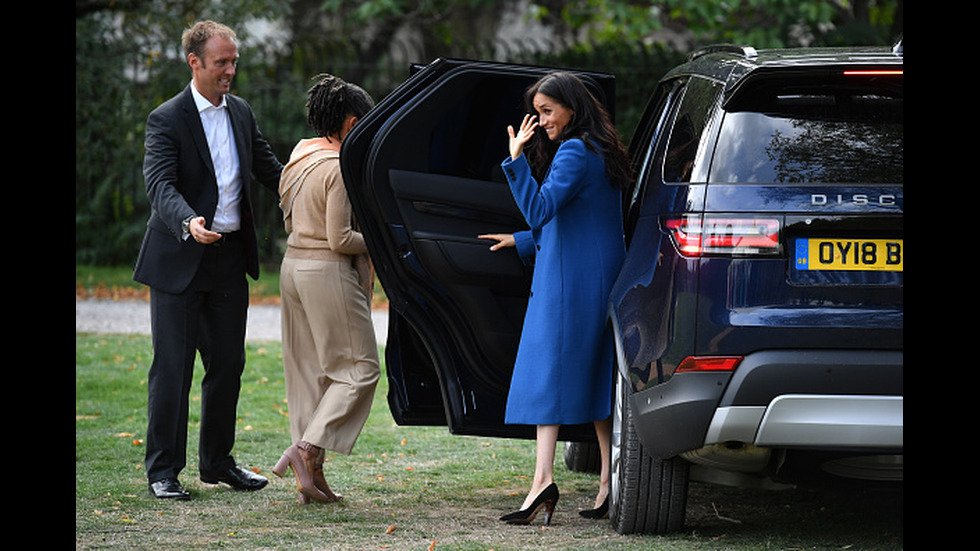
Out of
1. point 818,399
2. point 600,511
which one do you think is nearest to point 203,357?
point 600,511

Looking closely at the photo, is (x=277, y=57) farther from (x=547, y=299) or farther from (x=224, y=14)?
(x=547, y=299)

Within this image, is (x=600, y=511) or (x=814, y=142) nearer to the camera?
(x=814, y=142)

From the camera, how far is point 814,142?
411cm

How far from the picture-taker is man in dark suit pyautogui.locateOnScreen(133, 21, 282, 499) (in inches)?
226

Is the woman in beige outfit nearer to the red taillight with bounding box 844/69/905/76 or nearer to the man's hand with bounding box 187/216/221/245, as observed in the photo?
the man's hand with bounding box 187/216/221/245

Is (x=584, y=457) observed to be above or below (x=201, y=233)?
below

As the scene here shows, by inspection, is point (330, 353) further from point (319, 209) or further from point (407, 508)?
point (407, 508)

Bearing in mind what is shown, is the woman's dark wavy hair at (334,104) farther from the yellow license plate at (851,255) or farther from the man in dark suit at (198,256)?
the yellow license plate at (851,255)

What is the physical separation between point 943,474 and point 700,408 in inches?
35.6

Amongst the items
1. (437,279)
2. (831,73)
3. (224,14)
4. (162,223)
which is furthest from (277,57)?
(831,73)

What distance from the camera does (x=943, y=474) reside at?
427 centimetres

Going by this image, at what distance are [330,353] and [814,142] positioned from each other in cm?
238

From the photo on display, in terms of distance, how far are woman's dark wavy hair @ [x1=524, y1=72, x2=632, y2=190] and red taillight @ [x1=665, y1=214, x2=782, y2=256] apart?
949mm
